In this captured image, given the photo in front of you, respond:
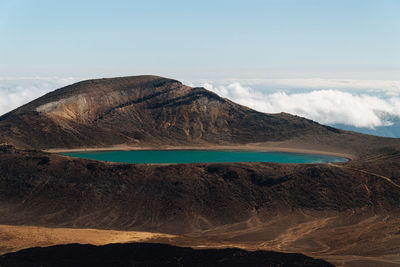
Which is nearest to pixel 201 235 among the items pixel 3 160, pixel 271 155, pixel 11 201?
pixel 11 201

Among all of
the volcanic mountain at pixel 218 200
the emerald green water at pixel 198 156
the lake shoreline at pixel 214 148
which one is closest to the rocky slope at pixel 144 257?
the volcanic mountain at pixel 218 200

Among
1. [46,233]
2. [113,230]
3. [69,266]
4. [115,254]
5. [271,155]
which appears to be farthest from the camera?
[271,155]

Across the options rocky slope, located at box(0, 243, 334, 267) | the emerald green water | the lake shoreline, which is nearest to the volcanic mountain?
rocky slope, located at box(0, 243, 334, 267)

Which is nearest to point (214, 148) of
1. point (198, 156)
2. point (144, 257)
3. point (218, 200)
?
point (198, 156)

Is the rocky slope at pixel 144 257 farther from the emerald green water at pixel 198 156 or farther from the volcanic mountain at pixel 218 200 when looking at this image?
the emerald green water at pixel 198 156

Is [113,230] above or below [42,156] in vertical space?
below

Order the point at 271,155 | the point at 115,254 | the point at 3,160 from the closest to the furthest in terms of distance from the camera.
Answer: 1. the point at 115,254
2. the point at 3,160
3. the point at 271,155

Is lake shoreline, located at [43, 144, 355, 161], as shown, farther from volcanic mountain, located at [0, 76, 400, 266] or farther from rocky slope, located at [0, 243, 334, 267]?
rocky slope, located at [0, 243, 334, 267]

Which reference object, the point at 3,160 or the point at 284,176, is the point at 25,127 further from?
the point at 284,176

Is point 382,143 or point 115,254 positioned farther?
point 382,143
